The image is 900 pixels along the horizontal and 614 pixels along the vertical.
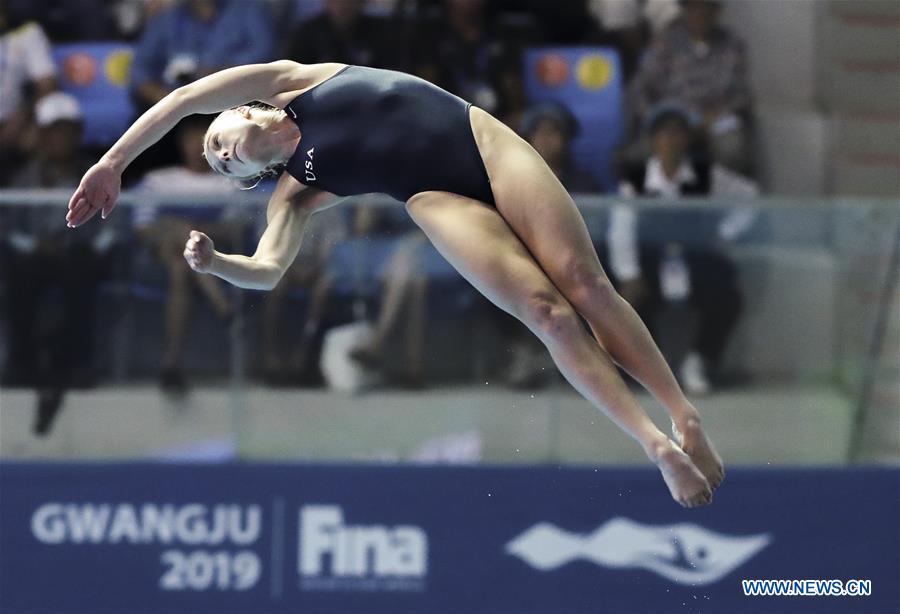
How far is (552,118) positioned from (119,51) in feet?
8.50

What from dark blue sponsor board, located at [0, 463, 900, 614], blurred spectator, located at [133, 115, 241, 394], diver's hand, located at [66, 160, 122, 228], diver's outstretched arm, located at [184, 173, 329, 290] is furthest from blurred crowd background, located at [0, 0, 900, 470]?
diver's hand, located at [66, 160, 122, 228]

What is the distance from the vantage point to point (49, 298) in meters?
6.90

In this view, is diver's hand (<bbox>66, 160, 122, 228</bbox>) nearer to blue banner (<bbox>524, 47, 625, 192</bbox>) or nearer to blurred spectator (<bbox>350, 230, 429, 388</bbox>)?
blurred spectator (<bbox>350, 230, 429, 388</bbox>)

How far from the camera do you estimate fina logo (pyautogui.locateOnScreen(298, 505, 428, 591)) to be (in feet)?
22.7

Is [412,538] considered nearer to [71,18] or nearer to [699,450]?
[699,450]

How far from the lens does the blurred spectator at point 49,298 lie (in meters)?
6.87

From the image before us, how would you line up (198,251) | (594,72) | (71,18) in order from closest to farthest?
(198,251), (594,72), (71,18)

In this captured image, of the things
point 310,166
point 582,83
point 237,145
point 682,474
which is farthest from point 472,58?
point 682,474

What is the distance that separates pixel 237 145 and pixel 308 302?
6.32 ft

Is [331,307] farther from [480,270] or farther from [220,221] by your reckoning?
[480,270]

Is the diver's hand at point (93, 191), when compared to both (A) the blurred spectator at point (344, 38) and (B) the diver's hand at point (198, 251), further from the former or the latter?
(A) the blurred spectator at point (344, 38)

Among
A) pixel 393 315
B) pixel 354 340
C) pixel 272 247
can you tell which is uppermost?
pixel 272 247

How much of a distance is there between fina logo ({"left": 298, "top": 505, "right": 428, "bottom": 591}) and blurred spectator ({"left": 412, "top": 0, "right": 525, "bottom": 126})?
2.28 meters

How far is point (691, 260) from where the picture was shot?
691cm
